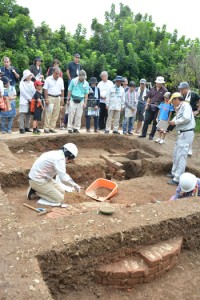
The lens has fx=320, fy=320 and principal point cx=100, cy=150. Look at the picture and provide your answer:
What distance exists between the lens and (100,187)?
7.54 meters

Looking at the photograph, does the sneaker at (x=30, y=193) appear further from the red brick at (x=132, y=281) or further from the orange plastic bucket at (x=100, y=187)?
the red brick at (x=132, y=281)

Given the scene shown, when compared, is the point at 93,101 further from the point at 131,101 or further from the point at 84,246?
the point at 84,246

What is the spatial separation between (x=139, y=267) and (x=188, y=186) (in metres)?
1.92

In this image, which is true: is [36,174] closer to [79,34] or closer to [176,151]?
[176,151]

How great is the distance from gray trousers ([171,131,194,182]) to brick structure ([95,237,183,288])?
324 cm

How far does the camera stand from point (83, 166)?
322 inches

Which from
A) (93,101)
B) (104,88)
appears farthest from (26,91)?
(104,88)

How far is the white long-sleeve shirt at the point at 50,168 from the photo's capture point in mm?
5906

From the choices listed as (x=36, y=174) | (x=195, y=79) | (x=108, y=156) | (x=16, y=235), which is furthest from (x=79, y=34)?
(x=16, y=235)

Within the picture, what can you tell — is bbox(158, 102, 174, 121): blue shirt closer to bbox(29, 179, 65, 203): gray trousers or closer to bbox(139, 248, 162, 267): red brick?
bbox(29, 179, 65, 203): gray trousers

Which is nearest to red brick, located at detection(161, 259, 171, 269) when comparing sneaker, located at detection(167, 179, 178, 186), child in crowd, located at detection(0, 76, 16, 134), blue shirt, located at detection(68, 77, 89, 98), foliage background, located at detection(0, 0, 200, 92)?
sneaker, located at detection(167, 179, 178, 186)

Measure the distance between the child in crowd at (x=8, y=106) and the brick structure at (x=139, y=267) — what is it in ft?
19.9

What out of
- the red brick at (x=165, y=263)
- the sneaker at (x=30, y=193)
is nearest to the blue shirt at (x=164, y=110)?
the sneaker at (x=30, y=193)

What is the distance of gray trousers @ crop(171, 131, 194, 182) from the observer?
7691mm
